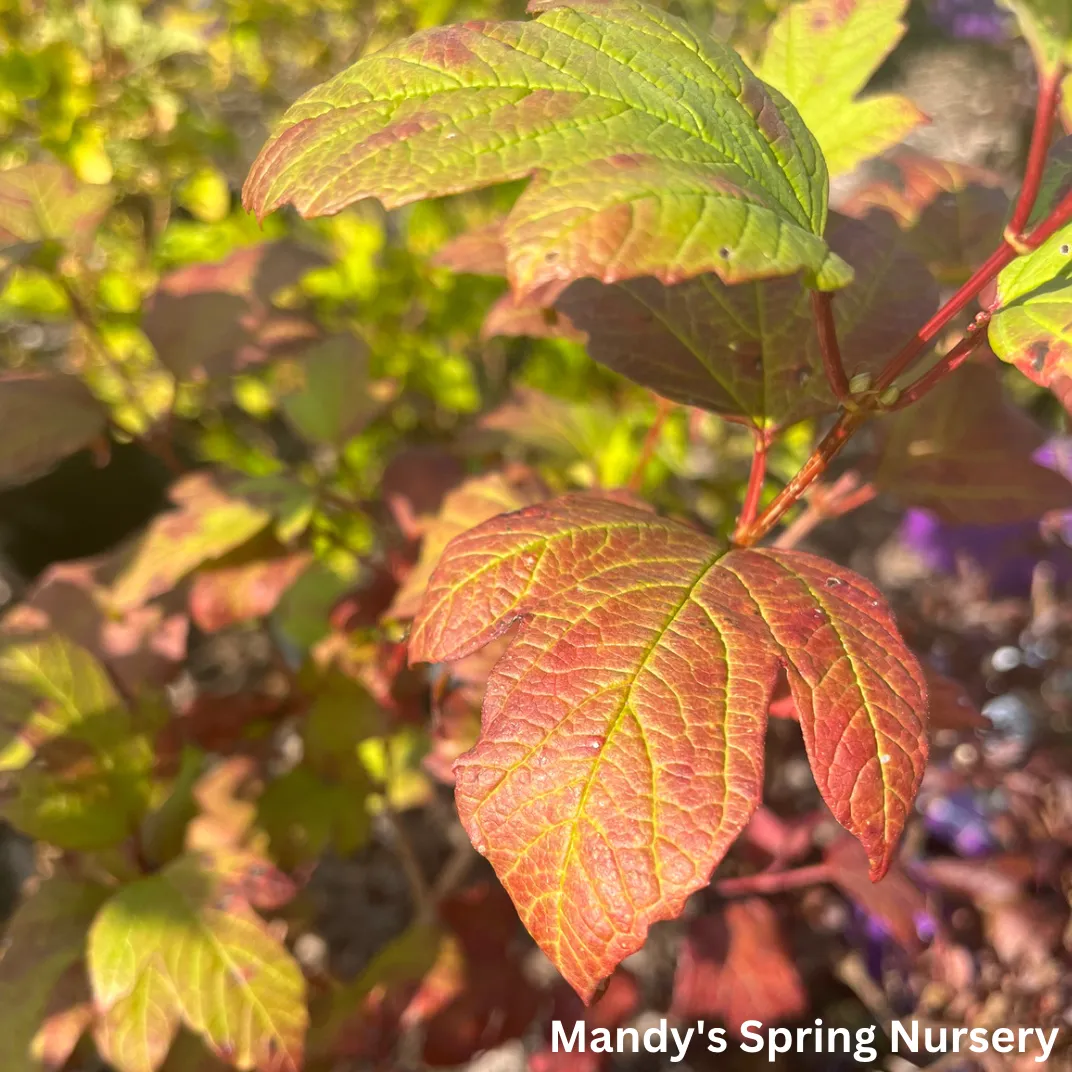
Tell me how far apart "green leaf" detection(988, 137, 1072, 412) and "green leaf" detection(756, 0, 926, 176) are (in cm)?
25

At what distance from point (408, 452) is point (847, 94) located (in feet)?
2.27

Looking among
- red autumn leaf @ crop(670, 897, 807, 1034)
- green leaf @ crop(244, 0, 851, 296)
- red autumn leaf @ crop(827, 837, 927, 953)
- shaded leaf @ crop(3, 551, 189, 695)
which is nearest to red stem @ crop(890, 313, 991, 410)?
green leaf @ crop(244, 0, 851, 296)

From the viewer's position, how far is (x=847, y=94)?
0.84 metres

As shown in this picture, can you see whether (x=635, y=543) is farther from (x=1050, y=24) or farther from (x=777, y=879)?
(x=777, y=879)

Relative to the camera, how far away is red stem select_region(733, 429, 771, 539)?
28.6 inches

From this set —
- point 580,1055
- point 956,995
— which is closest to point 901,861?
point 956,995

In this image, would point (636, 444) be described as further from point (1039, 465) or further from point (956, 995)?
point (956, 995)

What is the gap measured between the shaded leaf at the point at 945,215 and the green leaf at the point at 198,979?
0.97m

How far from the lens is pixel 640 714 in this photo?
0.56 m

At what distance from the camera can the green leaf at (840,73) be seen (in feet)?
2.71

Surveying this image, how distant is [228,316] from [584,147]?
807 millimetres

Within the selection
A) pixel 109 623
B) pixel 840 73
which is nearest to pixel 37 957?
pixel 109 623

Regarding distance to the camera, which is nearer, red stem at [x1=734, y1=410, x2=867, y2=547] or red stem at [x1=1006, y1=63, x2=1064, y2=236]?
red stem at [x1=1006, y1=63, x2=1064, y2=236]

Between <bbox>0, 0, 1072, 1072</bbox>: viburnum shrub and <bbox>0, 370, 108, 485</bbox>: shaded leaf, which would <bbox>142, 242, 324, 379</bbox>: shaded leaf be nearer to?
<bbox>0, 0, 1072, 1072</bbox>: viburnum shrub
